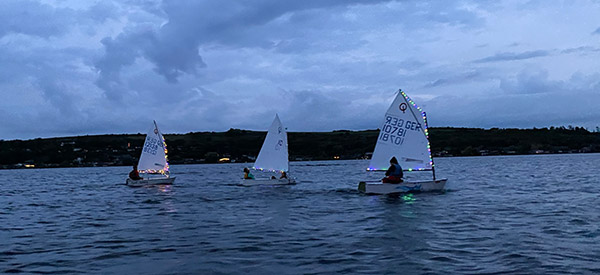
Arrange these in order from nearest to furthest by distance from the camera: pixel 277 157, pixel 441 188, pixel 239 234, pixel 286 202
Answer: pixel 239 234
pixel 286 202
pixel 441 188
pixel 277 157

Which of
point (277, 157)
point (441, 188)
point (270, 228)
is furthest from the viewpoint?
point (277, 157)

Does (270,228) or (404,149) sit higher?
(404,149)

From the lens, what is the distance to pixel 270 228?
22062mm

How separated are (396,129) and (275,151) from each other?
15.6m

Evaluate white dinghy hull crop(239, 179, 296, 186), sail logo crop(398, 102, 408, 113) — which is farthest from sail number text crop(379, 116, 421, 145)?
white dinghy hull crop(239, 179, 296, 186)

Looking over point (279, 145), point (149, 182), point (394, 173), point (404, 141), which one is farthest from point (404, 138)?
point (149, 182)

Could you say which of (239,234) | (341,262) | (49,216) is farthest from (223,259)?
(49,216)

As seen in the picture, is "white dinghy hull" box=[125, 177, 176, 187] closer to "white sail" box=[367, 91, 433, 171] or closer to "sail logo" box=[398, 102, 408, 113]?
"white sail" box=[367, 91, 433, 171]

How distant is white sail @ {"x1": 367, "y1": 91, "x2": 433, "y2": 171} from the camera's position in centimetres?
3556

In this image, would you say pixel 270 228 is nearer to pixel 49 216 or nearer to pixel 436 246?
pixel 436 246

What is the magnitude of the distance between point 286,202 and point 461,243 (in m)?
18.3

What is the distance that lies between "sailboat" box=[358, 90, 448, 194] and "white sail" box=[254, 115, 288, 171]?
13828 millimetres

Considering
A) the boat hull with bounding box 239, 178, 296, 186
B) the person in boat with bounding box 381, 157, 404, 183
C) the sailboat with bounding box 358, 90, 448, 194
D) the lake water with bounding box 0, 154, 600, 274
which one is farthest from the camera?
the boat hull with bounding box 239, 178, 296, 186

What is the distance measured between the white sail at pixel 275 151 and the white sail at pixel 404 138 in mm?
13922
